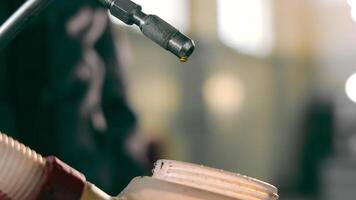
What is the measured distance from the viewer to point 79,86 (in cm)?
98

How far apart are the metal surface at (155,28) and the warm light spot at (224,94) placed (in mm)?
3667

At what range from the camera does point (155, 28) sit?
1.34 feet

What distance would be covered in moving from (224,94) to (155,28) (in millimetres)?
3907

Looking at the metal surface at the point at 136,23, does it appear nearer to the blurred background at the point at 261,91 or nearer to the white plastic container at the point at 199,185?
the white plastic container at the point at 199,185

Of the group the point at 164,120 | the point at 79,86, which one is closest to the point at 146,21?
the point at 79,86

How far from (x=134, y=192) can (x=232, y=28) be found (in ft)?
13.0

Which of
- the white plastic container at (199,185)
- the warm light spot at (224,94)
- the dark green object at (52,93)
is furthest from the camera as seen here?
the warm light spot at (224,94)

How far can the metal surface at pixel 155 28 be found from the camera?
15.5 inches

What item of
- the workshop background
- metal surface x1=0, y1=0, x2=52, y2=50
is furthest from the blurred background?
metal surface x1=0, y1=0, x2=52, y2=50

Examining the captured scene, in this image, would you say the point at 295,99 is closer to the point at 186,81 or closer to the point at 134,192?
the point at 186,81

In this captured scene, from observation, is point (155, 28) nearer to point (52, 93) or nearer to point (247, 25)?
point (52, 93)

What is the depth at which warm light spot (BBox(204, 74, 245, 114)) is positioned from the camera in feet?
13.6

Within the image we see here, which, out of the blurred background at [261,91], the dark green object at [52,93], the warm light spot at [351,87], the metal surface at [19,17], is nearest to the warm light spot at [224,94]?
the blurred background at [261,91]

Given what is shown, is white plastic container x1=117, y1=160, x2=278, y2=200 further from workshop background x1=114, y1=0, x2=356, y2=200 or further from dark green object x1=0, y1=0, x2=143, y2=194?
workshop background x1=114, y1=0, x2=356, y2=200
